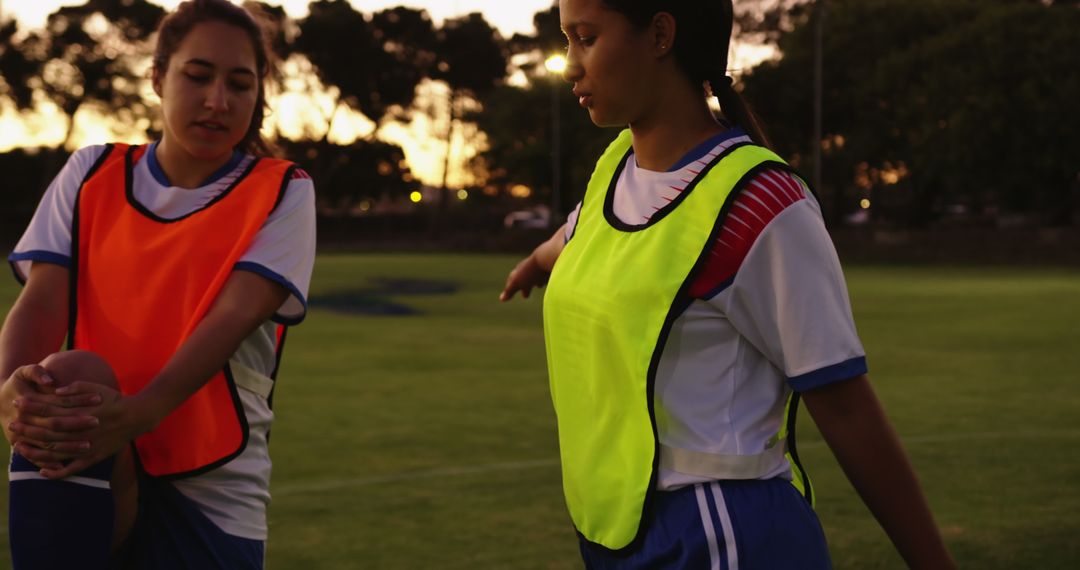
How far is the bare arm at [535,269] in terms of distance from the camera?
2770 millimetres

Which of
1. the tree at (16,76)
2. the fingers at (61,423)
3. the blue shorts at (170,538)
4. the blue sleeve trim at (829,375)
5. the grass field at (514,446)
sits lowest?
the grass field at (514,446)

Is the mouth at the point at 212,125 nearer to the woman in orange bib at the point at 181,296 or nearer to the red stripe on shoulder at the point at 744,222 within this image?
the woman in orange bib at the point at 181,296

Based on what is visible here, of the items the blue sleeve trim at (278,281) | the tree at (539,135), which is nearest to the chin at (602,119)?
the blue sleeve trim at (278,281)

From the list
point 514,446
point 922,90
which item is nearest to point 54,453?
point 514,446

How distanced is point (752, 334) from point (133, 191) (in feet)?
4.50

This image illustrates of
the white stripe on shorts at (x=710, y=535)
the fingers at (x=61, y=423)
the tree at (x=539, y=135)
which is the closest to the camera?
the white stripe on shorts at (x=710, y=535)

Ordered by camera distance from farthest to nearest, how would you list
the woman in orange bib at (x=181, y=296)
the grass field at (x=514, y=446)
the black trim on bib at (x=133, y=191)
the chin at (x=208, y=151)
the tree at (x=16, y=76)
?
the tree at (x=16, y=76), the grass field at (x=514, y=446), the chin at (x=208, y=151), the black trim on bib at (x=133, y=191), the woman in orange bib at (x=181, y=296)

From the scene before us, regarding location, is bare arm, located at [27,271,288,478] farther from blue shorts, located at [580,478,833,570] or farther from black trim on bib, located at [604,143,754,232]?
blue shorts, located at [580,478,833,570]

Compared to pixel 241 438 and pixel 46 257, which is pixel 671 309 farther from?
pixel 46 257

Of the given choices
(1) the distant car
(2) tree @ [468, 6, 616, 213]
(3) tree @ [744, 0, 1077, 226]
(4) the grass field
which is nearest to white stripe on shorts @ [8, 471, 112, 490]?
(4) the grass field

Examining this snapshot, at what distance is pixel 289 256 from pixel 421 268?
35908mm

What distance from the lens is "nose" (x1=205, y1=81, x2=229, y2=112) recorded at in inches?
111

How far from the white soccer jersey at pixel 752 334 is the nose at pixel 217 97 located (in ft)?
3.52

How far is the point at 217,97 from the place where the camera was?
9.23 ft
